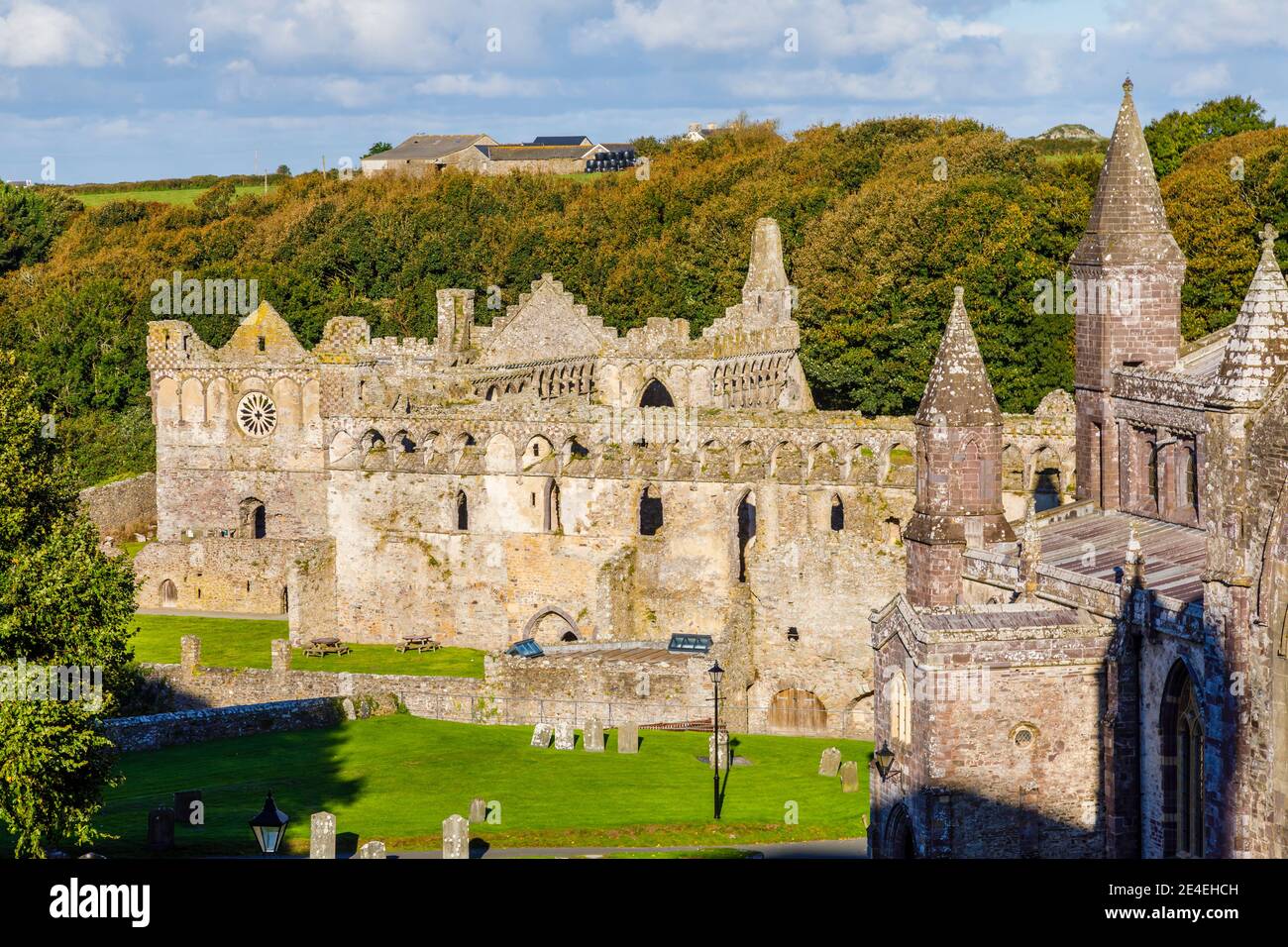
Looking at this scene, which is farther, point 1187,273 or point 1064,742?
point 1187,273

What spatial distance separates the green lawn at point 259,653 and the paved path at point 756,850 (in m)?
16.8

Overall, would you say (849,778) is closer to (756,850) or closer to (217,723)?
(756,850)

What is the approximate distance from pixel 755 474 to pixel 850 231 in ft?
101

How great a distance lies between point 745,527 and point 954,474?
20.0 metres

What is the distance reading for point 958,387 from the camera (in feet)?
140

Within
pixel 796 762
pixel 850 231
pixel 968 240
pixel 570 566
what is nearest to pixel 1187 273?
pixel 968 240

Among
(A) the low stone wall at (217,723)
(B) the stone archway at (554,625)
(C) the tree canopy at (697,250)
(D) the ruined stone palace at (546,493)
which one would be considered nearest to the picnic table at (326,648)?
(D) the ruined stone palace at (546,493)

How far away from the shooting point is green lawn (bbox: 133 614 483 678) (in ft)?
193

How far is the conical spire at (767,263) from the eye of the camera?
8425 centimetres

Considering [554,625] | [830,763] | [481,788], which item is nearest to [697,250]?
[554,625]

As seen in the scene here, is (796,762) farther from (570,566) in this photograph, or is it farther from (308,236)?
(308,236)

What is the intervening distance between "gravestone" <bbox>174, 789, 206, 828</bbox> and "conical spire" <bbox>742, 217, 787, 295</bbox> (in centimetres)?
4597

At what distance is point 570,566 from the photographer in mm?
61000

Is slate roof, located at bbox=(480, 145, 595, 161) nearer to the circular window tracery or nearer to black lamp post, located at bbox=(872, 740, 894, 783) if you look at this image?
the circular window tracery
